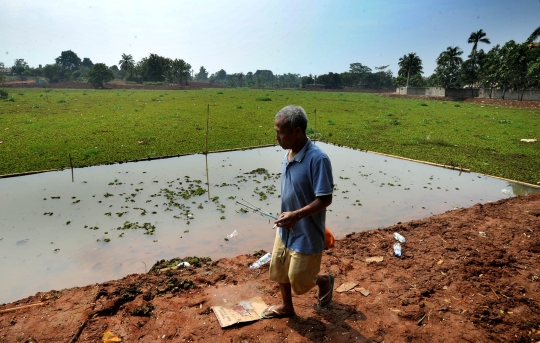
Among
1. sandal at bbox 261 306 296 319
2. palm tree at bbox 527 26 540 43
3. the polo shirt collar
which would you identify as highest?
palm tree at bbox 527 26 540 43

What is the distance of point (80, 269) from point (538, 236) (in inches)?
254

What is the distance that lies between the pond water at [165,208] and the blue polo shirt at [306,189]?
241 centimetres

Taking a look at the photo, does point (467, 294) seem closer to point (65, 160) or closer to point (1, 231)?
point (1, 231)

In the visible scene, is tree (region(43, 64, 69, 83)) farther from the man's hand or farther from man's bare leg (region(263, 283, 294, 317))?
the man's hand

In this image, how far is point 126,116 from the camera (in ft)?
56.3

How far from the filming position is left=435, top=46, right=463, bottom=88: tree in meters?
48.4

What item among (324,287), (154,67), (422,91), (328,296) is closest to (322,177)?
(324,287)

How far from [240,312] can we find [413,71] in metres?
64.1

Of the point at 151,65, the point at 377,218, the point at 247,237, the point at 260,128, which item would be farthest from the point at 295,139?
the point at 151,65

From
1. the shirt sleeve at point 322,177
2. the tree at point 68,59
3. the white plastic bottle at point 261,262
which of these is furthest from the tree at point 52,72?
the shirt sleeve at point 322,177

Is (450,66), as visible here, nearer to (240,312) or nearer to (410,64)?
(410,64)

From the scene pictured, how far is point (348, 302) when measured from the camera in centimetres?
328

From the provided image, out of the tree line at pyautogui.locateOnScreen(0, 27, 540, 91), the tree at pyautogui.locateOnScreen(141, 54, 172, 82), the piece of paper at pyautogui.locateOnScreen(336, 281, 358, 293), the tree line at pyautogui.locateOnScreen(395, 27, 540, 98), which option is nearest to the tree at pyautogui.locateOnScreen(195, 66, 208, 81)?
the tree line at pyautogui.locateOnScreen(0, 27, 540, 91)

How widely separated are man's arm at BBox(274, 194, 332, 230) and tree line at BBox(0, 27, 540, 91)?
40.6 meters
